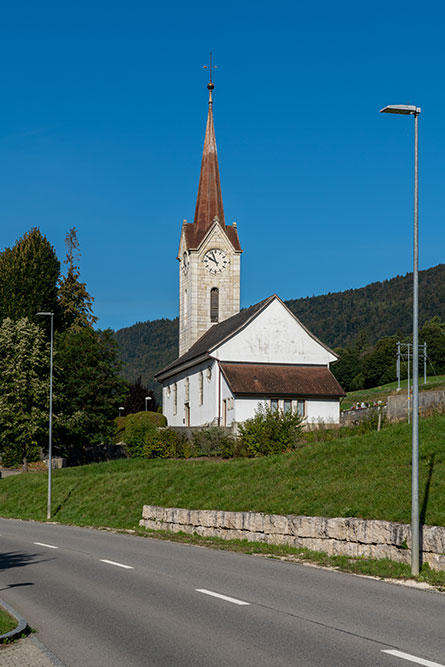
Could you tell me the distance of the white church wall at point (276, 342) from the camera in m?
58.4

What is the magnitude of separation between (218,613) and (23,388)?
151ft

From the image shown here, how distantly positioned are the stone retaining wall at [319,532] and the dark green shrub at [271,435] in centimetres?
1117

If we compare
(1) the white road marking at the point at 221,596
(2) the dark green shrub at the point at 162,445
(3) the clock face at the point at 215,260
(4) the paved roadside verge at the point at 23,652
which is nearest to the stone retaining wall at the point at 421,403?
(2) the dark green shrub at the point at 162,445

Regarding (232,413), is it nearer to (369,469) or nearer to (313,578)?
(369,469)

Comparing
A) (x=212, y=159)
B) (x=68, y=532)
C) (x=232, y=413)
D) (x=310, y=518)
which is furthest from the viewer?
(x=212, y=159)

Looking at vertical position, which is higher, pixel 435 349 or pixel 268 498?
pixel 435 349

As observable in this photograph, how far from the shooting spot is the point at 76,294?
77.9 m

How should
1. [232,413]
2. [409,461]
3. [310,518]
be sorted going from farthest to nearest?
1. [232,413]
2. [409,461]
3. [310,518]

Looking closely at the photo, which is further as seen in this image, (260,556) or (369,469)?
(369,469)

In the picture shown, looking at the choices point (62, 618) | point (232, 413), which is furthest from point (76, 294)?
point (62, 618)

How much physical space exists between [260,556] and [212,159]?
5973 centimetres

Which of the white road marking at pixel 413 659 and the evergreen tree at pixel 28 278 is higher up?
the evergreen tree at pixel 28 278

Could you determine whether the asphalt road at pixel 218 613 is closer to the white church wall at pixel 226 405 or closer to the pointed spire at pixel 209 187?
the white church wall at pixel 226 405

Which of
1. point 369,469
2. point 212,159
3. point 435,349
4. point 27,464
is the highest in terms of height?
point 212,159
